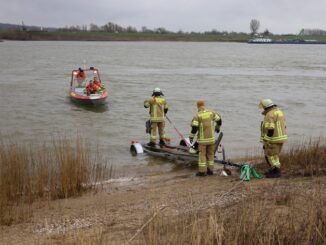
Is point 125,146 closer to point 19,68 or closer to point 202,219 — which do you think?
point 202,219

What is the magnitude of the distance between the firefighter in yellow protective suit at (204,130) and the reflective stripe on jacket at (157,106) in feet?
9.68

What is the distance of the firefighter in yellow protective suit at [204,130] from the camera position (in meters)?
10.1

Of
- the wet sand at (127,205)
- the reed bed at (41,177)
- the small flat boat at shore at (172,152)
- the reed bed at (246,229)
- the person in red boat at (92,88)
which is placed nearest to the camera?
the reed bed at (246,229)

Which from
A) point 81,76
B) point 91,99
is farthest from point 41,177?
point 81,76

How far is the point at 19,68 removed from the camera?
43.2 m

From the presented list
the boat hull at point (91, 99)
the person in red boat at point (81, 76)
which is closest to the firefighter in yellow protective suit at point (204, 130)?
the boat hull at point (91, 99)

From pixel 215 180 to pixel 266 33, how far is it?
155m

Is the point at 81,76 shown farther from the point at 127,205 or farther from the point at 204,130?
the point at 127,205

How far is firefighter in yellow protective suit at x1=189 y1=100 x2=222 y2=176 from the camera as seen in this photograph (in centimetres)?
1014

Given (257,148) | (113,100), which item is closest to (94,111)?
(113,100)

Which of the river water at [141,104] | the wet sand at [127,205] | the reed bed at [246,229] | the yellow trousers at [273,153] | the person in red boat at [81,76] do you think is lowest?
the river water at [141,104]

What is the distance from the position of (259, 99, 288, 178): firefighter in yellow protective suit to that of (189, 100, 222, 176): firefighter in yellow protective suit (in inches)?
44.1

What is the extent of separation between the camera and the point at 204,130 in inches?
400

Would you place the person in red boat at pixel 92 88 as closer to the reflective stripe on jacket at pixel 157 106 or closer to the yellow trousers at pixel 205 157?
the reflective stripe on jacket at pixel 157 106
